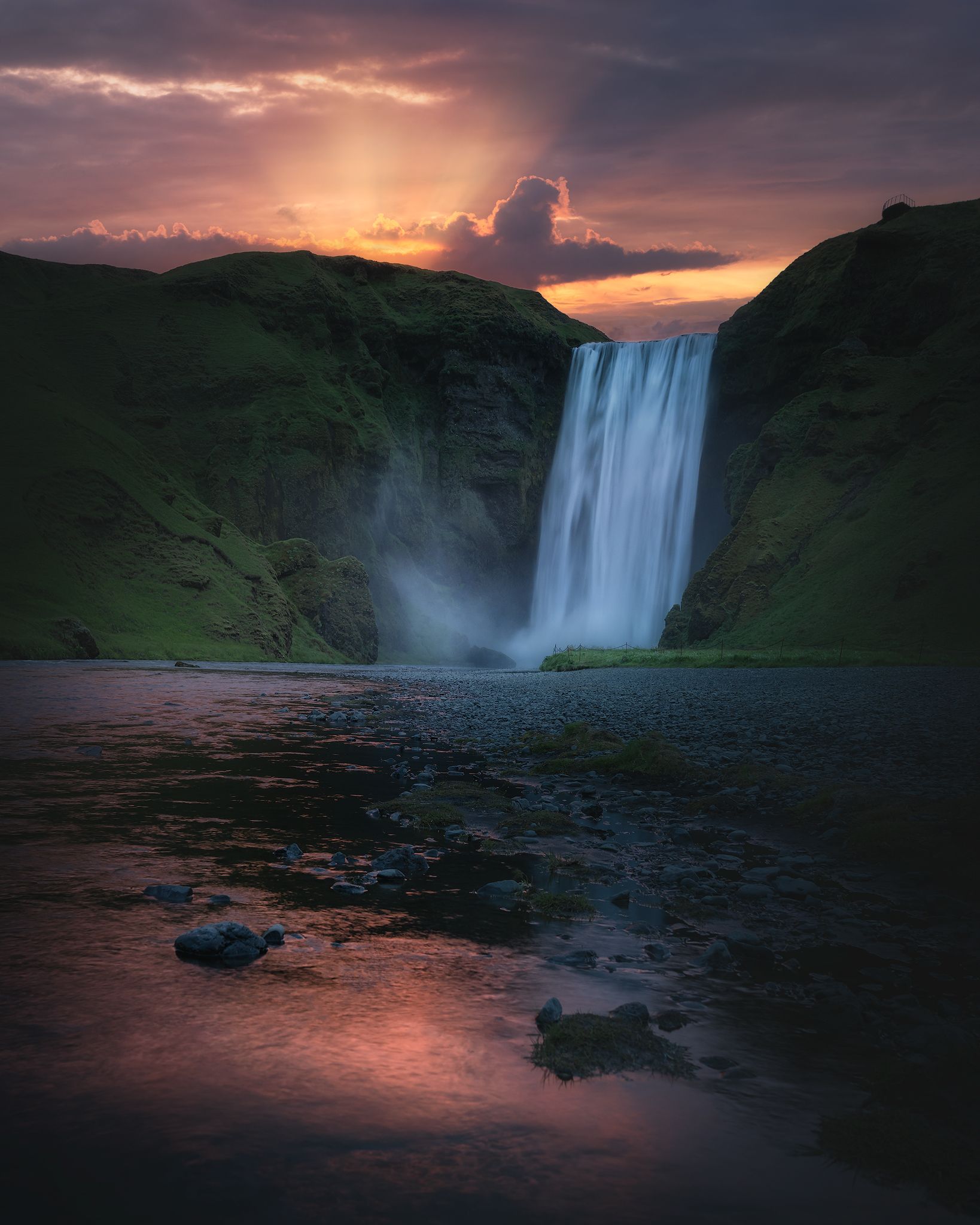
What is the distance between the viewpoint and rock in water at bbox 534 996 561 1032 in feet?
18.7

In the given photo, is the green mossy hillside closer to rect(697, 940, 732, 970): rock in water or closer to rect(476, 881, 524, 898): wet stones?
rect(476, 881, 524, 898): wet stones

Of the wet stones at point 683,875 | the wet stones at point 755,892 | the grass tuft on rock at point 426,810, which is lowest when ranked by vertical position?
the grass tuft on rock at point 426,810

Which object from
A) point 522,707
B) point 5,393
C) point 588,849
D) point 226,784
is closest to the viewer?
point 588,849

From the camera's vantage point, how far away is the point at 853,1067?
5.28 meters

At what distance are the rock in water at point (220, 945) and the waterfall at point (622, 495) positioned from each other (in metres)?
104

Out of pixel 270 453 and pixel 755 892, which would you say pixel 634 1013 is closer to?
pixel 755 892

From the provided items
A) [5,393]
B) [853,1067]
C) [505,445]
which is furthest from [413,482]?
[853,1067]

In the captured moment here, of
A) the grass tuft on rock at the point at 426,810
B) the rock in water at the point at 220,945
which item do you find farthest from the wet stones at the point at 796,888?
the rock in water at the point at 220,945

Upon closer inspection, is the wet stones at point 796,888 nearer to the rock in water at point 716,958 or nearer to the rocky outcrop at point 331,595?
the rock in water at point 716,958

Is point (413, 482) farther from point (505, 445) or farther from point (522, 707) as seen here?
point (522, 707)

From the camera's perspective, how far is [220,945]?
654 centimetres

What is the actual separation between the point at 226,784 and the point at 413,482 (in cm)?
12226

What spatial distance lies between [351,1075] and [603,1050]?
157 centimetres

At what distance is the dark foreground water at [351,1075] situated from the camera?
12.7 feet
